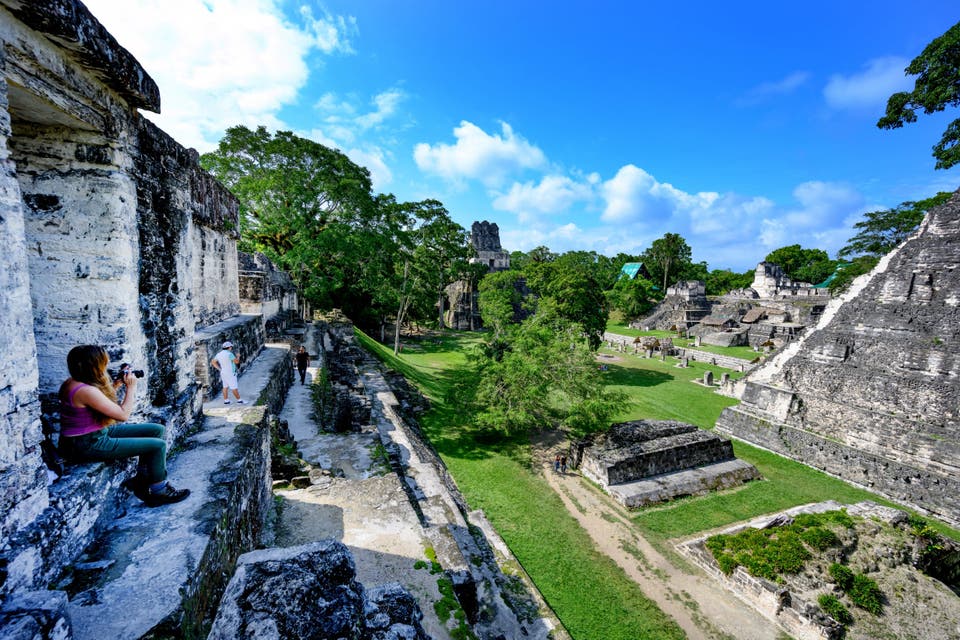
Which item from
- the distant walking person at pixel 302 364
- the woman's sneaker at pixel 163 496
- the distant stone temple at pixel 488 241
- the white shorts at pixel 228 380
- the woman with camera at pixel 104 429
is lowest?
the distant walking person at pixel 302 364

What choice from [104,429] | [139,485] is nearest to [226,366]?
[139,485]

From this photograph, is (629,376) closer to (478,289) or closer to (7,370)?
(478,289)

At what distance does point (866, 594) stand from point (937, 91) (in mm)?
15559

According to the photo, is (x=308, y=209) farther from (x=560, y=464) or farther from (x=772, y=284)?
(x=772, y=284)

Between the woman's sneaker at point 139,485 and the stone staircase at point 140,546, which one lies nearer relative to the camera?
the stone staircase at point 140,546

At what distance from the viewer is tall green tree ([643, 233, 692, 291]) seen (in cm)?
4906

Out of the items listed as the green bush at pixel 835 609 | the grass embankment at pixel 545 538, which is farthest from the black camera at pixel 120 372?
the green bush at pixel 835 609

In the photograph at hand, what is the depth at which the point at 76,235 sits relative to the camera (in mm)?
2627

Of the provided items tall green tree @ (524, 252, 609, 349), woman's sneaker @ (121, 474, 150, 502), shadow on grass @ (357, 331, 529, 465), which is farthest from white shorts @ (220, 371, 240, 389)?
tall green tree @ (524, 252, 609, 349)

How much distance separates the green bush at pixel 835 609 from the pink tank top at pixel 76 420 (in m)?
9.05

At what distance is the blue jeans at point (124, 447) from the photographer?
2350 mm

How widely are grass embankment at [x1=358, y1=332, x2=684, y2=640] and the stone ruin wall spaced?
5.76m

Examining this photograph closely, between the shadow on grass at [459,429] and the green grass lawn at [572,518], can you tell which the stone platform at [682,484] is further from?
the shadow on grass at [459,429]

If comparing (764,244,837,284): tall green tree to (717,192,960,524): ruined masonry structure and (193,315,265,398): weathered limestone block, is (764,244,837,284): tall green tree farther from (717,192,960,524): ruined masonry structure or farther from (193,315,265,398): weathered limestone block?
(193,315,265,398): weathered limestone block
